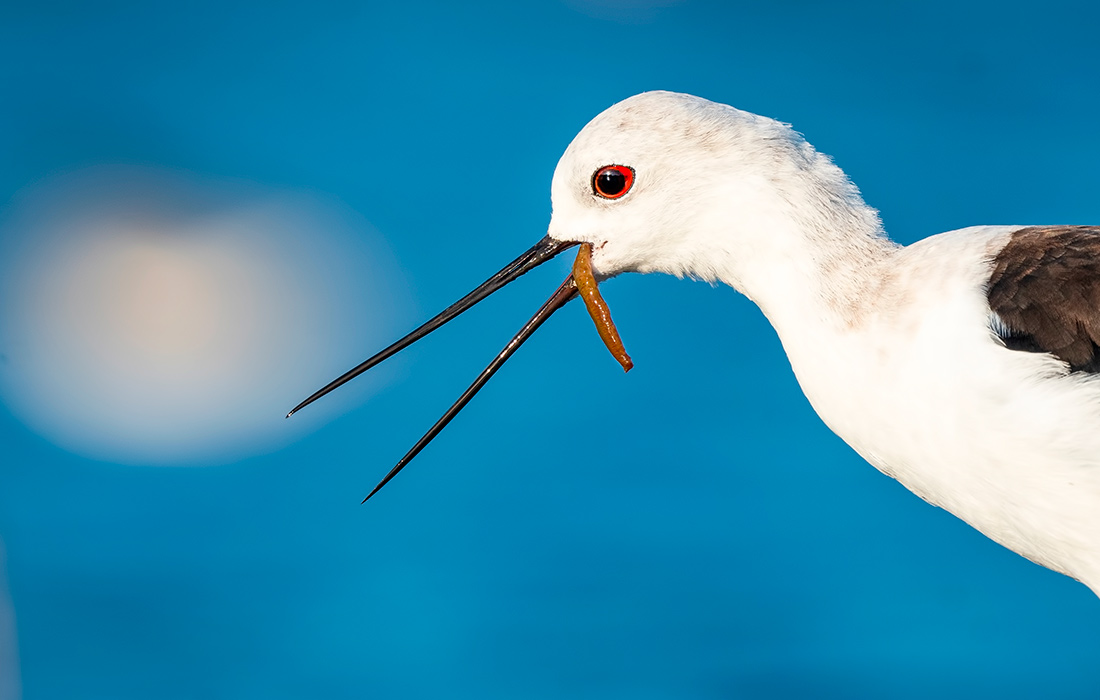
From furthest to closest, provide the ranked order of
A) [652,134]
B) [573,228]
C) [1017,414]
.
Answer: [573,228] < [652,134] < [1017,414]

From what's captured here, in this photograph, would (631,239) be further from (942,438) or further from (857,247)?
(942,438)

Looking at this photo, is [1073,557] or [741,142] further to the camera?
[741,142]

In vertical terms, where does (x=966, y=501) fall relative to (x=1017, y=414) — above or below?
below

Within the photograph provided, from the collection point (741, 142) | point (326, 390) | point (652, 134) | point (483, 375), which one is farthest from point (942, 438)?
point (326, 390)

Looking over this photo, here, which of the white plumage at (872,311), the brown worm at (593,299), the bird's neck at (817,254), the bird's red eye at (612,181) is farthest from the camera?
the brown worm at (593,299)

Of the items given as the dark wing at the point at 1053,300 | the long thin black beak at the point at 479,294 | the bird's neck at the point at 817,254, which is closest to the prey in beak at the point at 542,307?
the long thin black beak at the point at 479,294

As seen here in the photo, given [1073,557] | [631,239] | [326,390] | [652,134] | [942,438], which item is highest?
[652,134]

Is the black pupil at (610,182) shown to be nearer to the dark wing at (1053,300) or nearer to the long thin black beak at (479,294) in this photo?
the long thin black beak at (479,294)

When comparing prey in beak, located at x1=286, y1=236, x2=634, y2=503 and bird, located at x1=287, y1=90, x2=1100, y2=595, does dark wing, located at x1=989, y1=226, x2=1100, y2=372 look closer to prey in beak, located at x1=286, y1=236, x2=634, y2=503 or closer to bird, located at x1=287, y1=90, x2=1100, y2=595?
bird, located at x1=287, y1=90, x2=1100, y2=595
